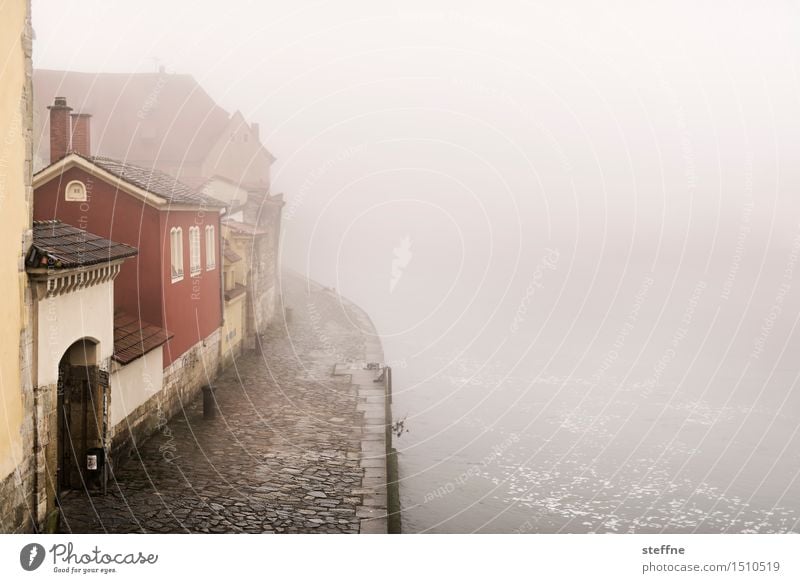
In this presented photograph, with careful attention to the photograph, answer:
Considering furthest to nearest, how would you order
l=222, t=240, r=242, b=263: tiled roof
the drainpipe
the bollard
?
l=222, t=240, r=242, b=263: tiled roof
the drainpipe
the bollard

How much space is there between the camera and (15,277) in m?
9.84

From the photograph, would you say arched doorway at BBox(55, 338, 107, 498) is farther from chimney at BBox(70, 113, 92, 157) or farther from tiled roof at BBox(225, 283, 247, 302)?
tiled roof at BBox(225, 283, 247, 302)

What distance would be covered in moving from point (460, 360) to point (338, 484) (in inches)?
786

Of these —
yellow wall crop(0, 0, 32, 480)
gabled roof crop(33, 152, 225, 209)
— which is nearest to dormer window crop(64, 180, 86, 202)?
gabled roof crop(33, 152, 225, 209)

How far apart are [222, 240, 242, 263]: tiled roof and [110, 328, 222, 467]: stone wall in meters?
2.80

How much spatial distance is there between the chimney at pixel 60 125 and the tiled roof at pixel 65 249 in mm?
4817

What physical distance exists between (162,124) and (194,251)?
110 ft

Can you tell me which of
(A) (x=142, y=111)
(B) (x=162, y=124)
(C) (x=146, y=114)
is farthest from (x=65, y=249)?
(C) (x=146, y=114)

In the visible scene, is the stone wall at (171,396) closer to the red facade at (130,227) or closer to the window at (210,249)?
the red facade at (130,227)

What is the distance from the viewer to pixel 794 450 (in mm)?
21672

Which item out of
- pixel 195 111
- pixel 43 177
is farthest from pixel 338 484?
pixel 195 111

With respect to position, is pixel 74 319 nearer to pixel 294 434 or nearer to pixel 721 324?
pixel 294 434

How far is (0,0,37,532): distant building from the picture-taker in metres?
9.53

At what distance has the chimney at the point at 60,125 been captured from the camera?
16953 millimetres
